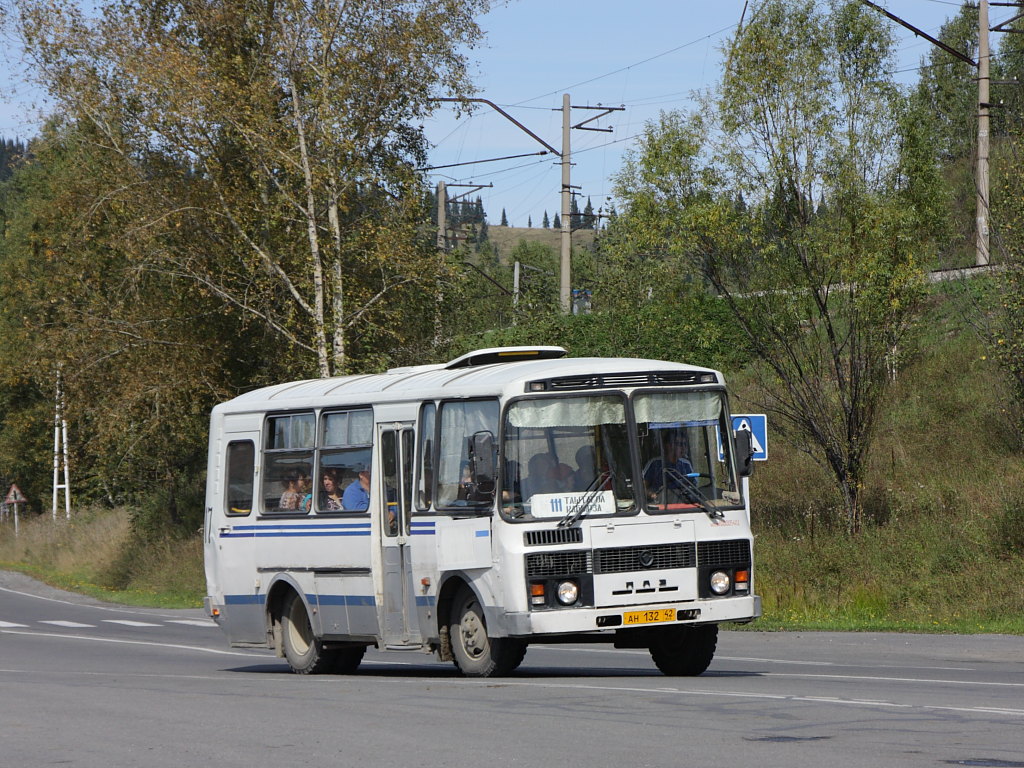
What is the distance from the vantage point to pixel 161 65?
1210 inches

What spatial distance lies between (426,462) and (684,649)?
9.72 ft

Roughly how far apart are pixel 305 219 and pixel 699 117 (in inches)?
357

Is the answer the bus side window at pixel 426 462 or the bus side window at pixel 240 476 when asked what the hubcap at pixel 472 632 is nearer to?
the bus side window at pixel 426 462

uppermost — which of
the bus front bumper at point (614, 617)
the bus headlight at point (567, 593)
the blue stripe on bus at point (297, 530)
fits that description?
the blue stripe on bus at point (297, 530)

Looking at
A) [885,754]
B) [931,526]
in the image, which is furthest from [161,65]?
[885,754]

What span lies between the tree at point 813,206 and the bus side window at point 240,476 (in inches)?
371

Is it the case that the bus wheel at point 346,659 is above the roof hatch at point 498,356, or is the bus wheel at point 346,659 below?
below

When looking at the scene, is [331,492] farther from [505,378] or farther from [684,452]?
[684,452]

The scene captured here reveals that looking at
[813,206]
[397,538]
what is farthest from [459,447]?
[813,206]

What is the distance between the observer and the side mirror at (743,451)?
46.4ft

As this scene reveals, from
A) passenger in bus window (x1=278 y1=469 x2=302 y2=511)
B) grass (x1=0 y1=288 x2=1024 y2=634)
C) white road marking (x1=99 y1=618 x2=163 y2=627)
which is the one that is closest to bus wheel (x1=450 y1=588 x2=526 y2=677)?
passenger in bus window (x1=278 y1=469 x2=302 y2=511)

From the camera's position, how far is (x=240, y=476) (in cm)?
1816

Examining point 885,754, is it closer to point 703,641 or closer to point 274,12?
point 703,641

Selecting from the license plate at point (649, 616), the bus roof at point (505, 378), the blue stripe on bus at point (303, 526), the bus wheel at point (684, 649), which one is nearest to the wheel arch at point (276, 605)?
the blue stripe on bus at point (303, 526)
